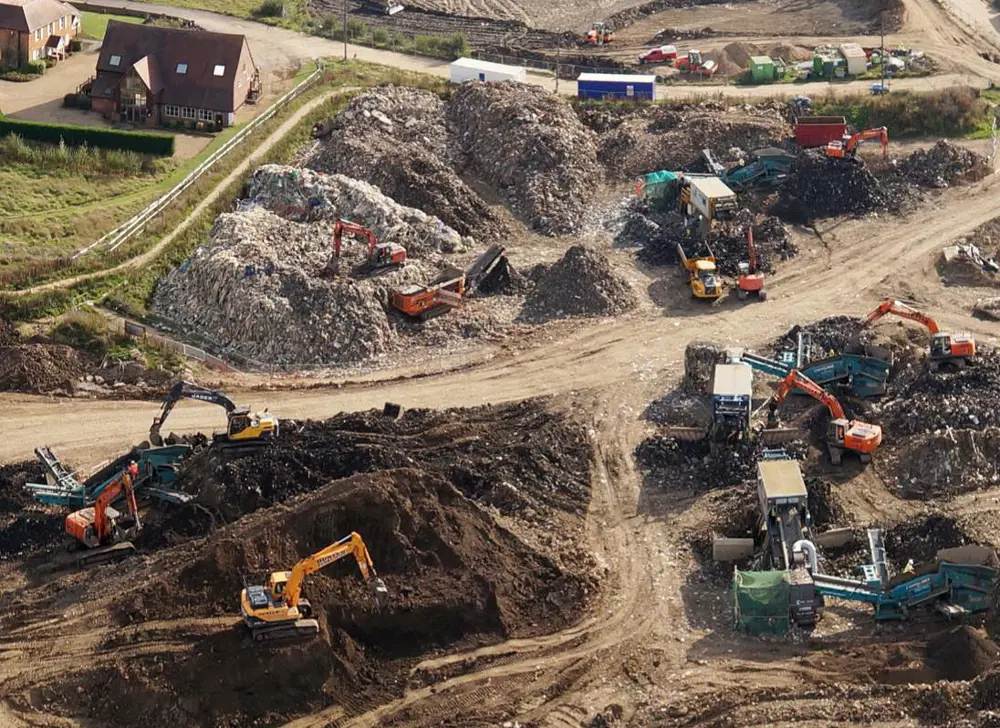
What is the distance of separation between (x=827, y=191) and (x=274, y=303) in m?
27.0

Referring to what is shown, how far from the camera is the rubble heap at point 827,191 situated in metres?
74.7

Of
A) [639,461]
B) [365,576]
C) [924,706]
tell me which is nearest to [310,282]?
[639,461]

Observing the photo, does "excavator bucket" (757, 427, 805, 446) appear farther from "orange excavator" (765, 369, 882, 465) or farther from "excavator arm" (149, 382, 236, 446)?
"excavator arm" (149, 382, 236, 446)

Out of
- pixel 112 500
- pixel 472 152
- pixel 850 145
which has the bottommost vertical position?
pixel 112 500

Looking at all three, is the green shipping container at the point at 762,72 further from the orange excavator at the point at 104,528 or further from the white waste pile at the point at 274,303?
the orange excavator at the point at 104,528

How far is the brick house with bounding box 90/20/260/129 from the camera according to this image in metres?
81.7

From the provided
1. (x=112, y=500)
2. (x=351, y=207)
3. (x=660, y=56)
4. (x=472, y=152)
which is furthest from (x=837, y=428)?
(x=660, y=56)

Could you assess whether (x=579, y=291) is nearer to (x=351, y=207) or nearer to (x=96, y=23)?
(x=351, y=207)

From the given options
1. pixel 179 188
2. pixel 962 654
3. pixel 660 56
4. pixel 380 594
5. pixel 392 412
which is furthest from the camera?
pixel 660 56

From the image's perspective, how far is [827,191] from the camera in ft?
246

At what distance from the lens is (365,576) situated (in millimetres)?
46531

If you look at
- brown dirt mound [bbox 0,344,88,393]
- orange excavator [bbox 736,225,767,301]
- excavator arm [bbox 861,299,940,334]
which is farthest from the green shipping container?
brown dirt mound [bbox 0,344,88,393]

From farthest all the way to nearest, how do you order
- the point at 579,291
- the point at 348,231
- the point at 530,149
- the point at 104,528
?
the point at 530,149 < the point at 348,231 < the point at 579,291 < the point at 104,528

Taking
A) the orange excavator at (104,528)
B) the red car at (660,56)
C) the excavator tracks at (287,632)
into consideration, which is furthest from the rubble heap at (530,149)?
the excavator tracks at (287,632)
